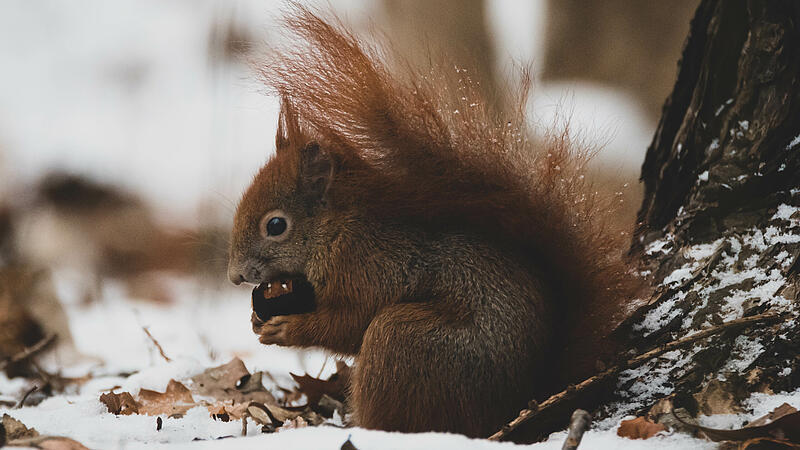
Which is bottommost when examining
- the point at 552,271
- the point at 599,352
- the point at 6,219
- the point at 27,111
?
the point at 599,352

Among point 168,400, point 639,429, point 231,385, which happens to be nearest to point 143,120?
point 231,385

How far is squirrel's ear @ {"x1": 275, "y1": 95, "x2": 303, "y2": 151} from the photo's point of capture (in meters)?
1.89

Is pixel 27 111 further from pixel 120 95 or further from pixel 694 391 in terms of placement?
pixel 694 391

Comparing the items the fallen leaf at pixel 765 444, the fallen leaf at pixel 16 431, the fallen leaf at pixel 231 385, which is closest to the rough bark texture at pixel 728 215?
the fallen leaf at pixel 765 444

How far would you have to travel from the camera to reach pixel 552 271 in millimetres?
1693

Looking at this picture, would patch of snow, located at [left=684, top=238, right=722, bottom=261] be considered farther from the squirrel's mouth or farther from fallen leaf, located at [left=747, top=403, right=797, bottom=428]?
the squirrel's mouth

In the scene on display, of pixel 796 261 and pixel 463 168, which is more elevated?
pixel 463 168

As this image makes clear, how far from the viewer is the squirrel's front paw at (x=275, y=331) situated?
1.86 meters

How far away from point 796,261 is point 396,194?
0.99 metres

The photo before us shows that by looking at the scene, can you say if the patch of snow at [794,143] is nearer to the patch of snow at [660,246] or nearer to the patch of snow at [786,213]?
the patch of snow at [786,213]

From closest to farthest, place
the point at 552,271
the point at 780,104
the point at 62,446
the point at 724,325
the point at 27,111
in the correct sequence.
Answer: the point at 62,446 → the point at 724,325 → the point at 552,271 → the point at 780,104 → the point at 27,111

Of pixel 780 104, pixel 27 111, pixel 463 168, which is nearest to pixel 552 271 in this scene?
pixel 463 168

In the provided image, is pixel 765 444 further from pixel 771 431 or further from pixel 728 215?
pixel 728 215

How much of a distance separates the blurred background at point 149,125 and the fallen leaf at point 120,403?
148cm
